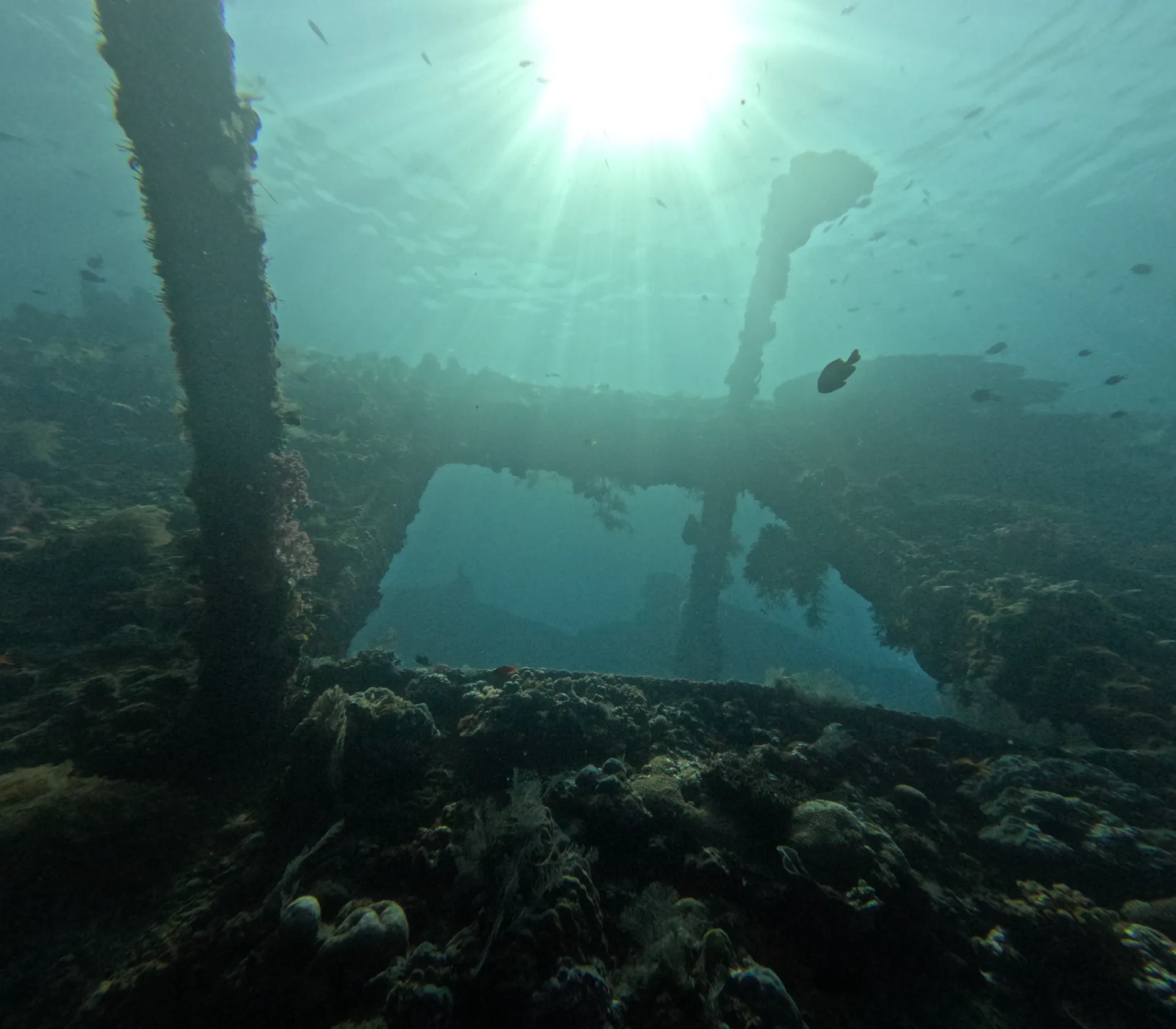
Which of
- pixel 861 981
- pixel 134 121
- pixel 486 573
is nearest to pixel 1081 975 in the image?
pixel 861 981

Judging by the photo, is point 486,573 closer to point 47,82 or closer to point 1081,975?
point 47,82

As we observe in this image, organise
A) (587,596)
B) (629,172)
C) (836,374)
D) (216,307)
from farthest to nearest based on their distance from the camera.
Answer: (587,596) < (629,172) < (836,374) < (216,307)

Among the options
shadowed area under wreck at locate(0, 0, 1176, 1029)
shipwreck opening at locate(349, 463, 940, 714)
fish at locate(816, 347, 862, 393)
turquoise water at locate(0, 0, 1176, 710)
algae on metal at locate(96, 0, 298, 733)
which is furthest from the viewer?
shipwreck opening at locate(349, 463, 940, 714)

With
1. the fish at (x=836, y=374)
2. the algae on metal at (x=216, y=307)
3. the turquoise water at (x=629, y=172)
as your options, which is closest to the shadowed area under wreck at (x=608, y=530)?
the algae on metal at (x=216, y=307)

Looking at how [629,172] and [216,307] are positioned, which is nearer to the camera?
[216,307]

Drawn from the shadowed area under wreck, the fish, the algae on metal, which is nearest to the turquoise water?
the shadowed area under wreck

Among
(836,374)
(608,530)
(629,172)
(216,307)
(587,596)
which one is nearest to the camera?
(216,307)

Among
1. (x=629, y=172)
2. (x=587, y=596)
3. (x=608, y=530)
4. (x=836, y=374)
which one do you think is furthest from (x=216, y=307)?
(x=587, y=596)

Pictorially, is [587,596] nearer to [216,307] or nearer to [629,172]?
[629,172]

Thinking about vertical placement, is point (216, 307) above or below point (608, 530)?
above

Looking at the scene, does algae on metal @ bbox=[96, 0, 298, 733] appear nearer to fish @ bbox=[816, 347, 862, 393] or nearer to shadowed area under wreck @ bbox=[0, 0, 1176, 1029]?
shadowed area under wreck @ bbox=[0, 0, 1176, 1029]

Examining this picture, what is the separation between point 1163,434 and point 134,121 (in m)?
30.8

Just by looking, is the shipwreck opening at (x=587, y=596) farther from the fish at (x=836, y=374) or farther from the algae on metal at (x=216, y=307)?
the algae on metal at (x=216, y=307)

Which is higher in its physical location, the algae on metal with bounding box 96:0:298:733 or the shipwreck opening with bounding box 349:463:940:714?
the algae on metal with bounding box 96:0:298:733
